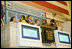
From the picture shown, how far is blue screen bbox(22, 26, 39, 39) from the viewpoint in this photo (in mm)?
1708

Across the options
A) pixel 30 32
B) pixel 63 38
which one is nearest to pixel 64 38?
pixel 63 38

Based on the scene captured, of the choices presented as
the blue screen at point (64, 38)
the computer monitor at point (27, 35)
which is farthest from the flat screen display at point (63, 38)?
the computer monitor at point (27, 35)

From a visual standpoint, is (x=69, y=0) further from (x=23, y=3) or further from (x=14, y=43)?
(x=14, y=43)

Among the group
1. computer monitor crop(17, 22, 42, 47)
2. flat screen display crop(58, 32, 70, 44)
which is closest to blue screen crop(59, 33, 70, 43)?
flat screen display crop(58, 32, 70, 44)

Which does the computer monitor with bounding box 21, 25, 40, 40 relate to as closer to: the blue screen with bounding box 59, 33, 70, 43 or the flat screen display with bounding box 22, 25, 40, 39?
the flat screen display with bounding box 22, 25, 40, 39

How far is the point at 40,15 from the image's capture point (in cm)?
298

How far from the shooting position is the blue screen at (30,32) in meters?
1.71

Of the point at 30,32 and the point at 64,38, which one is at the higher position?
the point at 30,32

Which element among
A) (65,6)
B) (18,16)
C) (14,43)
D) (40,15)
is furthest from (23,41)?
(65,6)

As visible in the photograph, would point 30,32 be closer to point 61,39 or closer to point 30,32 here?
point 30,32

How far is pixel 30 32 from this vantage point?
69.6 inches

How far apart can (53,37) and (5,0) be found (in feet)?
3.65

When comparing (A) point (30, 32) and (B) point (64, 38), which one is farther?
(B) point (64, 38)

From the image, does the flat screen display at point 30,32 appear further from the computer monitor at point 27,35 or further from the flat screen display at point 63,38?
the flat screen display at point 63,38
